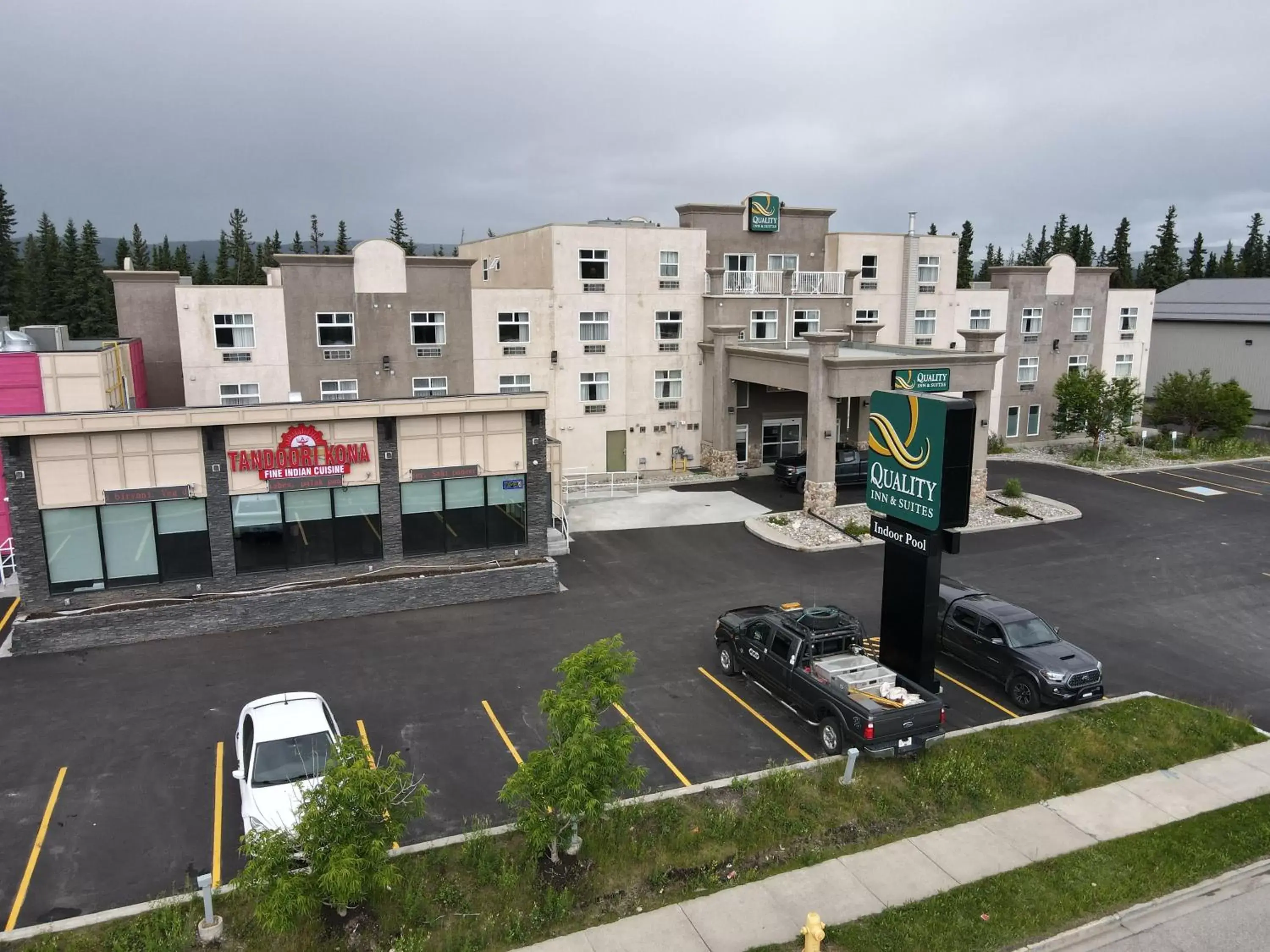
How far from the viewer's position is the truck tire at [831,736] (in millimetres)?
14859

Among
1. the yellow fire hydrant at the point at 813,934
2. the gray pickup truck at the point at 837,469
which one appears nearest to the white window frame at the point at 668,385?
the gray pickup truck at the point at 837,469

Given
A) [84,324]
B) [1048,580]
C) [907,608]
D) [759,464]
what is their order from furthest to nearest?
[84,324] < [759,464] < [1048,580] < [907,608]

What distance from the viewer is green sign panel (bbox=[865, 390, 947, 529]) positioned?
15.5 meters

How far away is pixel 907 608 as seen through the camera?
53.1 ft

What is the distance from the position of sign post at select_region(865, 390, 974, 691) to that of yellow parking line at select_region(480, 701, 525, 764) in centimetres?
720

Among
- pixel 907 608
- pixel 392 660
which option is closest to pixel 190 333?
pixel 392 660

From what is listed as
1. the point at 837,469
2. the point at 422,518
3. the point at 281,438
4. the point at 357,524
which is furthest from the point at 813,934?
the point at 837,469

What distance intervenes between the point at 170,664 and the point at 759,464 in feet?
86.5

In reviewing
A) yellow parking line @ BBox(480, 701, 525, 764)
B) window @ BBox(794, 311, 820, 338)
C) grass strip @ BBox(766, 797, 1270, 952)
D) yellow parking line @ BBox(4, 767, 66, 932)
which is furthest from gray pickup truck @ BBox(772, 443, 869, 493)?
yellow parking line @ BBox(4, 767, 66, 932)

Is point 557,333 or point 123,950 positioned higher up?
point 557,333

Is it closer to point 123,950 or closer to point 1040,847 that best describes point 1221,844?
point 1040,847

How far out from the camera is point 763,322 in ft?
128

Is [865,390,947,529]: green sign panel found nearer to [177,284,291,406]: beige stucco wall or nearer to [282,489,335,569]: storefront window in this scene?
[282,489,335,569]: storefront window

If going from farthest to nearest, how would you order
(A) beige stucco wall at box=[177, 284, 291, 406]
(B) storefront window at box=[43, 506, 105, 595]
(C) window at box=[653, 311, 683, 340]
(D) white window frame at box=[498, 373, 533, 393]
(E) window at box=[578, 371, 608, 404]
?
(C) window at box=[653, 311, 683, 340] → (E) window at box=[578, 371, 608, 404] → (D) white window frame at box=[498, 373, 533, 393] → (A) beige stucco wall at box=[177, 284, 291, 406] → (B) storefront window at box=[43, 506, 105, 595]
